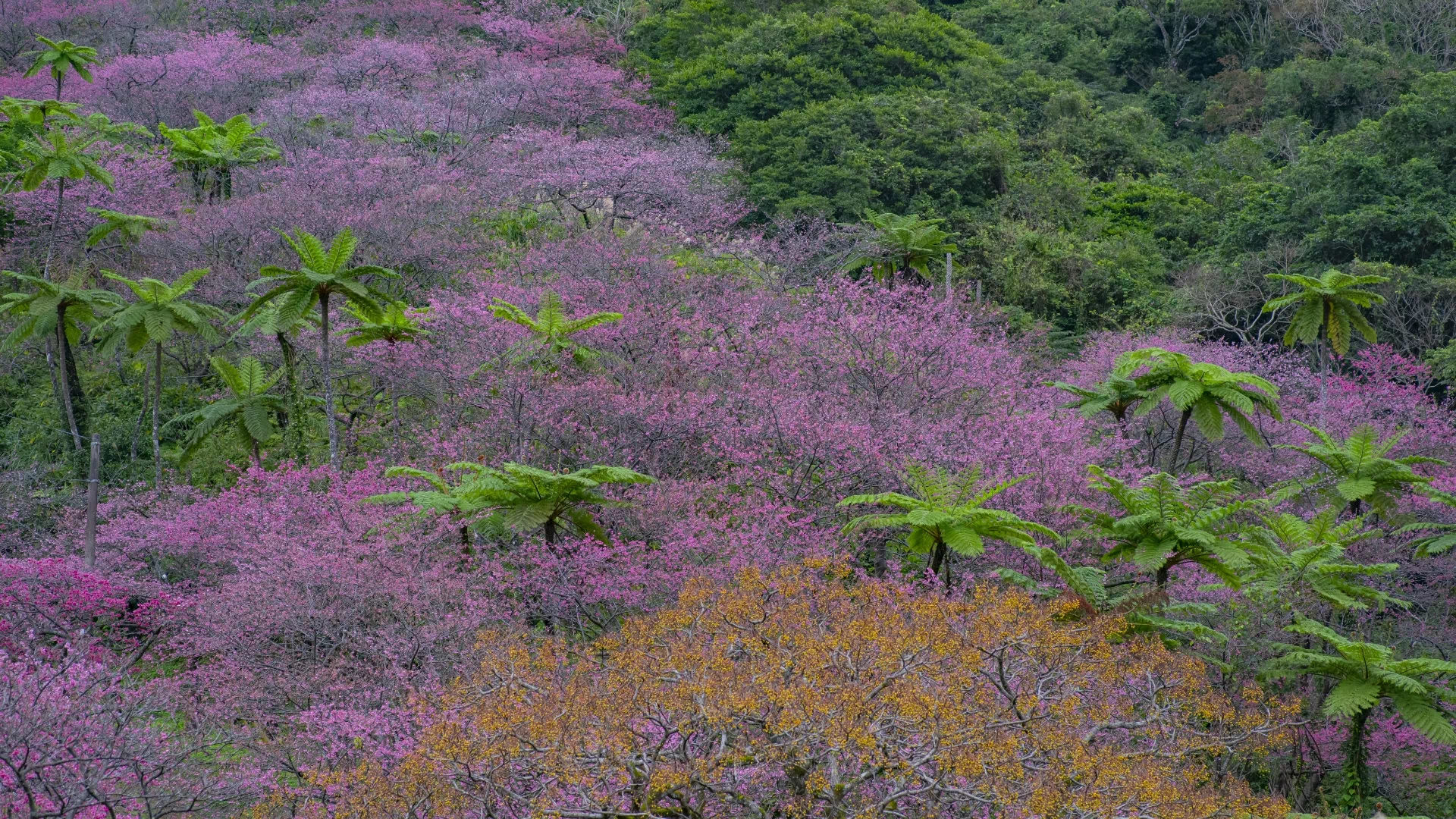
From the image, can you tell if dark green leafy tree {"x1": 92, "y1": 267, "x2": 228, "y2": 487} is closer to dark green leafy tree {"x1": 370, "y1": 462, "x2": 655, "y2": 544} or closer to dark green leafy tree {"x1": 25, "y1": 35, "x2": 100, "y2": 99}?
dark green leafy tree {"x1": 370, "y1": 462, "x2": 655, "y2": 544}

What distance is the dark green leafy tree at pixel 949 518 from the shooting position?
1227cm

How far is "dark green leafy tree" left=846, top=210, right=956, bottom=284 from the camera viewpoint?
83.5 ft

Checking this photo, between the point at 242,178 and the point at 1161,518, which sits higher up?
the point at 1161,518

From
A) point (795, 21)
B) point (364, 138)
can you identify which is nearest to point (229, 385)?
point (364, 138)

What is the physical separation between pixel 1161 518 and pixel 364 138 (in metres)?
21.3

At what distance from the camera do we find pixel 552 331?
17.3 m

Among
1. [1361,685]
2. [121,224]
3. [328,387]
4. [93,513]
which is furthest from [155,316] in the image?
[1361,685]

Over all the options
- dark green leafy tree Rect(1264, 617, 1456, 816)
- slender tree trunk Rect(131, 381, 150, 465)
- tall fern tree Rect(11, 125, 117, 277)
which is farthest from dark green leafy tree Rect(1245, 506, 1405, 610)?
tall fern tree Rect(11, 125, 117, 277)

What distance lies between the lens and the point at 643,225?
81.0 feet

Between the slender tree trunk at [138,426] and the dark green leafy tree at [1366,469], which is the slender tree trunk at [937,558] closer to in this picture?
the dark green leafy tree at [1366,469]

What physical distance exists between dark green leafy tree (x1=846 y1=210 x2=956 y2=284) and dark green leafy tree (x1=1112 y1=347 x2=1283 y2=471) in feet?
27.1

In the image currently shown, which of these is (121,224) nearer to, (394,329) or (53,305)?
(53,305)

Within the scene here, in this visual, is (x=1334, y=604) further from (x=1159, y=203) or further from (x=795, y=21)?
(x=795, y=21)

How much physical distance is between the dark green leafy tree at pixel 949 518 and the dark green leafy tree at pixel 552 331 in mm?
5574
